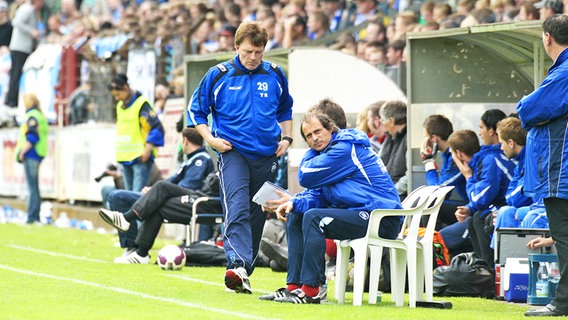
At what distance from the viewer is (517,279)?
432 inches

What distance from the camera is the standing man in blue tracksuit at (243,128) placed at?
11.0 m

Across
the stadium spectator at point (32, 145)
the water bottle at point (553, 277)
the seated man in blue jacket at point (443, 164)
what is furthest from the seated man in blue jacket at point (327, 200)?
the stadium spectator at point (32, 145)

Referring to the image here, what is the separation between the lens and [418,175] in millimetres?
13711

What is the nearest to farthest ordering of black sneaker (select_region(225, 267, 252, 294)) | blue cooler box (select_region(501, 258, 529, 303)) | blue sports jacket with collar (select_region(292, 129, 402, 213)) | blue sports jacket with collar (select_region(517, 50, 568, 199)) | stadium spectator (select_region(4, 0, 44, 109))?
blue sports jacket with collar (select_region(517, 50, 568, 199)) < blue sports jacket with collar (select_region(292, 129, 402, 213)) < black sneaker (select_region(225, 267, 252, 294)) < blue cooler box (select_region(501, 258, 529, 303)) < stadium spectator (select_region(4, 0, 44, 109))

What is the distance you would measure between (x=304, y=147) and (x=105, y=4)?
50.1 feet

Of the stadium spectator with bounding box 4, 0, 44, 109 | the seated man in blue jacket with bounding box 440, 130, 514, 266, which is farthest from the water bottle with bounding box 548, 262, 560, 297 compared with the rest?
the stadium spectator with bounding box 4, 0, 44, 109

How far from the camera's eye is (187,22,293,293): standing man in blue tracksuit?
36.2ft

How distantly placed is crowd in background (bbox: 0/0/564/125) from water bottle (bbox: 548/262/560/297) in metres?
5.67

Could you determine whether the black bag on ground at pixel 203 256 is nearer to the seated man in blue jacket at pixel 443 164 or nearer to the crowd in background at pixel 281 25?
the seated man in blue jacket at pixel 443 164

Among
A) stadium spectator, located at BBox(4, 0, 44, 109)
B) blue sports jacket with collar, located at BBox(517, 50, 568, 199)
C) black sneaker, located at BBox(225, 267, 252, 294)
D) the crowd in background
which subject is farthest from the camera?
stadium spectator, located at BBox(4, 0, 44, 109)

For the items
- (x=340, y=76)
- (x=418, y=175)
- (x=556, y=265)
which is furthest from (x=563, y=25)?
(x=340, y=76)

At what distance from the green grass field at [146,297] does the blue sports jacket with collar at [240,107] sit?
1.28 meters

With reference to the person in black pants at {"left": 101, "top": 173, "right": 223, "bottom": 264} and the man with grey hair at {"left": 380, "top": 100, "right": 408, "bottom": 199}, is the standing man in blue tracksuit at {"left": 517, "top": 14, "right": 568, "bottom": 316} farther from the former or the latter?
the person in black pants at {"left": 101, "top": 173, "right": 223, "bottom": 264}

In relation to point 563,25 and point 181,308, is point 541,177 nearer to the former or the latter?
point 563,25
